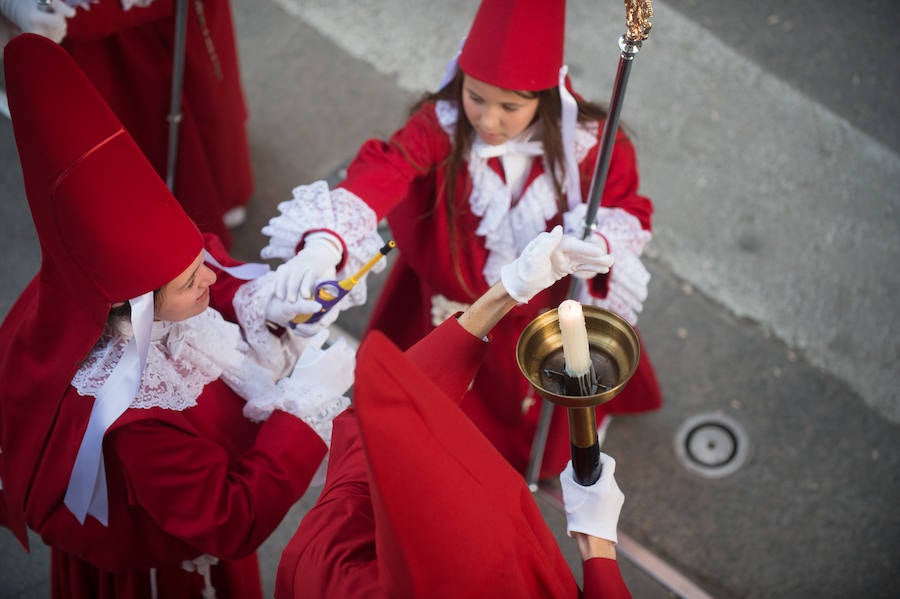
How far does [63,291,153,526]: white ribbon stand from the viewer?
5.66ft

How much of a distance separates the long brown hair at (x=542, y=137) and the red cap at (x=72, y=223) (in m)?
0.87

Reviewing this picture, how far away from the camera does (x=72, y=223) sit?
1555mm

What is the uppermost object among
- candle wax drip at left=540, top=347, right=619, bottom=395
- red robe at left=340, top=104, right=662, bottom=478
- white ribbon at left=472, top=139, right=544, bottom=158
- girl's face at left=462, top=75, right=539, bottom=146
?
girl's face at left=462, top=75, right=539, bottom=146

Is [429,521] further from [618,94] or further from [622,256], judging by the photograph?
[622,256]

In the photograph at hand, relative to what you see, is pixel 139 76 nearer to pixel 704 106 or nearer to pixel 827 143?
pixel 704 106

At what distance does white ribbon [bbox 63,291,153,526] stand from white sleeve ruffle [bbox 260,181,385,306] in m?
0.56

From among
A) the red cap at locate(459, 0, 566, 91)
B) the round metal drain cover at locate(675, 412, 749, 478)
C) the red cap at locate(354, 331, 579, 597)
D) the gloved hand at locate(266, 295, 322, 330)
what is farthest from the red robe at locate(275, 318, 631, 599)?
the round metal drain cover at locate(675, 412, 749, 478)

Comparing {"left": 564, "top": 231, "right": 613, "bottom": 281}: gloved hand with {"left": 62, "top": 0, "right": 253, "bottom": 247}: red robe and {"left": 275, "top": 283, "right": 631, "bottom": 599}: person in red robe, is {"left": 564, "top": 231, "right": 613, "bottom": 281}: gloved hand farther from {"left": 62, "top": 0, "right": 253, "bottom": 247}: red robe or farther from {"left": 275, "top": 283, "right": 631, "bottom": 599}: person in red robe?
{"left": 62, "top": 0, "right": 253, "bottom": 247}: red robe

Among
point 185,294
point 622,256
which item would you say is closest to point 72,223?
point 185,294

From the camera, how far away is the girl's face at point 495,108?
84.9 inches

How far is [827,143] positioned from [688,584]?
7.62ft

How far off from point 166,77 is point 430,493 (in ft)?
7.46

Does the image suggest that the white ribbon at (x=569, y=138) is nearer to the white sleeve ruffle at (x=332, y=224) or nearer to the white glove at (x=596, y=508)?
the white sleeve ruffle at (x=332, y=224)

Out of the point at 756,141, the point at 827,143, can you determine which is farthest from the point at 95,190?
the point at 827,143
